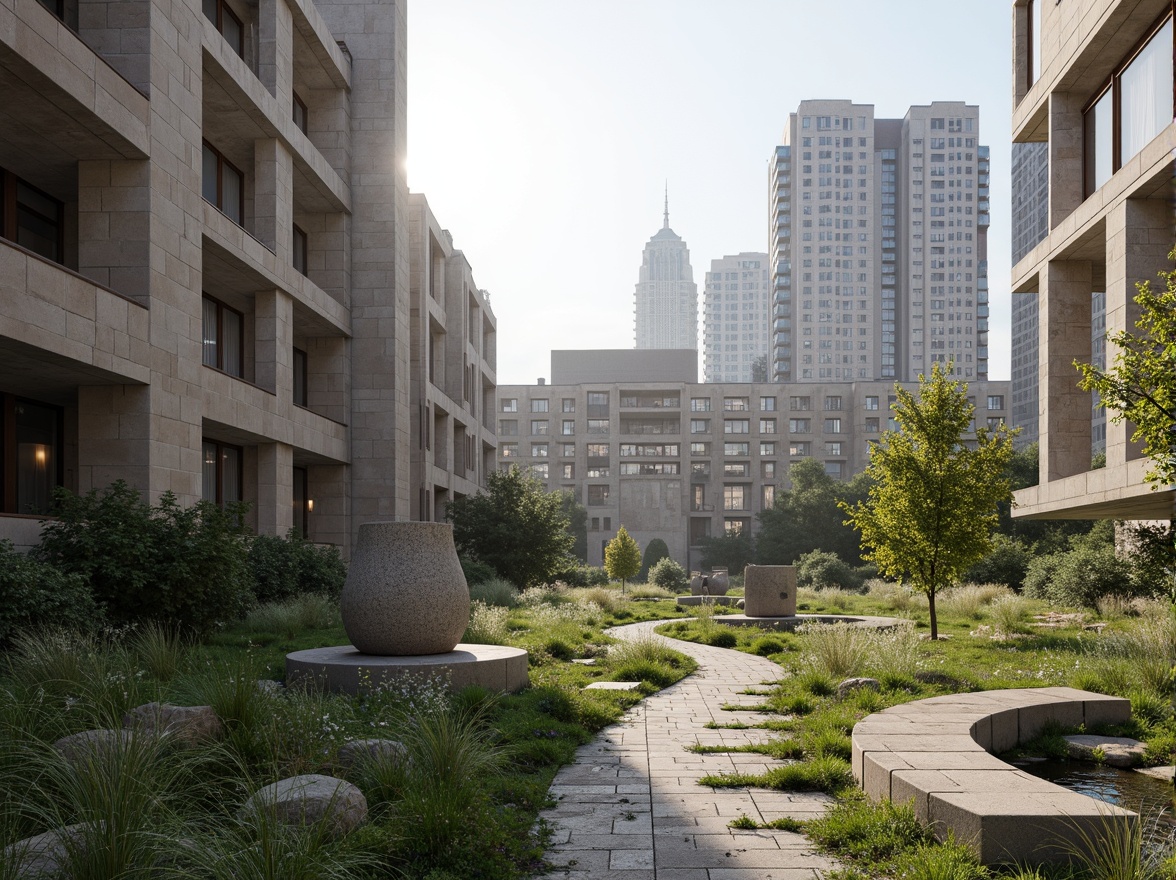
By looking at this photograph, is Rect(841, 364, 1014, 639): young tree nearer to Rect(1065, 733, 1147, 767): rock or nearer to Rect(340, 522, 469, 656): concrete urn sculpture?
Rect(1065, 733, 1147, 767): rock

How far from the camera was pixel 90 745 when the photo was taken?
18.7ft

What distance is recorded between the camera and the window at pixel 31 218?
17.5 m

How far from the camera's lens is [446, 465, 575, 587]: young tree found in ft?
118

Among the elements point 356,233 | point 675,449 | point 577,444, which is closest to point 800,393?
point 675,449

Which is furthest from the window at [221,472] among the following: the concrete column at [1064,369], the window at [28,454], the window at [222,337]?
the concrete column at [1064,369]

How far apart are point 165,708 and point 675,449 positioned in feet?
323

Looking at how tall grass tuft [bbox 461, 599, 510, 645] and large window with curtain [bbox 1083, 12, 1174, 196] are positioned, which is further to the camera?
large window with curtain [bbox 1083, 12, 1174, 196]

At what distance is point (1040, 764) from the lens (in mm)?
8594

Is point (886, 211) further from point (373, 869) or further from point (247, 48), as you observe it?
point (373, 869)

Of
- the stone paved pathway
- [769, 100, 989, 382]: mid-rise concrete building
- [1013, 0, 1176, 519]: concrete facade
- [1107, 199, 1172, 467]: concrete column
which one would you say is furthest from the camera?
[769, 100, 989, 382]: mid-rise concrete building

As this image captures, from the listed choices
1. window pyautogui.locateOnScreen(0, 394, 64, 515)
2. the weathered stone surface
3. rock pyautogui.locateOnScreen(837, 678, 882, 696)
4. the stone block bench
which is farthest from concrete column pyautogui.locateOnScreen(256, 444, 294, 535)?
the stone block bench

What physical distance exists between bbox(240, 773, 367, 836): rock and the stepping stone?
659 cm

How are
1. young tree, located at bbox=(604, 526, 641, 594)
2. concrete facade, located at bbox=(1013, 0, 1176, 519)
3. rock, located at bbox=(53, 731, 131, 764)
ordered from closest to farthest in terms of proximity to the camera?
rock, located at bbox=(53, 731, 131, 764), concrete facade, located at bbox=(1013, 0, 1176, 519), young tree, located at bbox=(604, 526, 641, 594)

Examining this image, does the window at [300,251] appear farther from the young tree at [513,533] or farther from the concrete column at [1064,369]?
the concrete column at [1064,369]
